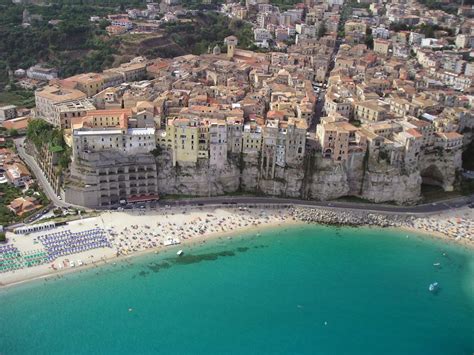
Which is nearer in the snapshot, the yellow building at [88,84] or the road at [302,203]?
the road at [302,203]

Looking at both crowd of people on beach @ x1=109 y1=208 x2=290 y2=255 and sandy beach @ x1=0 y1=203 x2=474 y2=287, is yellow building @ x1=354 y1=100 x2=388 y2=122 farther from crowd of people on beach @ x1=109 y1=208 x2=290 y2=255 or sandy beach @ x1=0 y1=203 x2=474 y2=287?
crowd of people on beach @ x1=109 y1=208 x2=290 y2=255

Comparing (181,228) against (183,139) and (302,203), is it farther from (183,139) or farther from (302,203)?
(302,203)

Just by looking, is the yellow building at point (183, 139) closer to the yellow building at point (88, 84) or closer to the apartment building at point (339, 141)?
the apartment building at point (339, 141)

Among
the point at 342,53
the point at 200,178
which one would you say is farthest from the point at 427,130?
the point at 342,53

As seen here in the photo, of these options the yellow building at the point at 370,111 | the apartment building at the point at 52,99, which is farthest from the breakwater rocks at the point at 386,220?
the apartment building at the point at 52,99

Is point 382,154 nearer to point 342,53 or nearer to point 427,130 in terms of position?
point 427,130

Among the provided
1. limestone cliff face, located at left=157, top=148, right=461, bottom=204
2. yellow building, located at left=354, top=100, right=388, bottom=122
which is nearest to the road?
limestone cliff face, located at left=157, top=148, right=461, bottom=204
